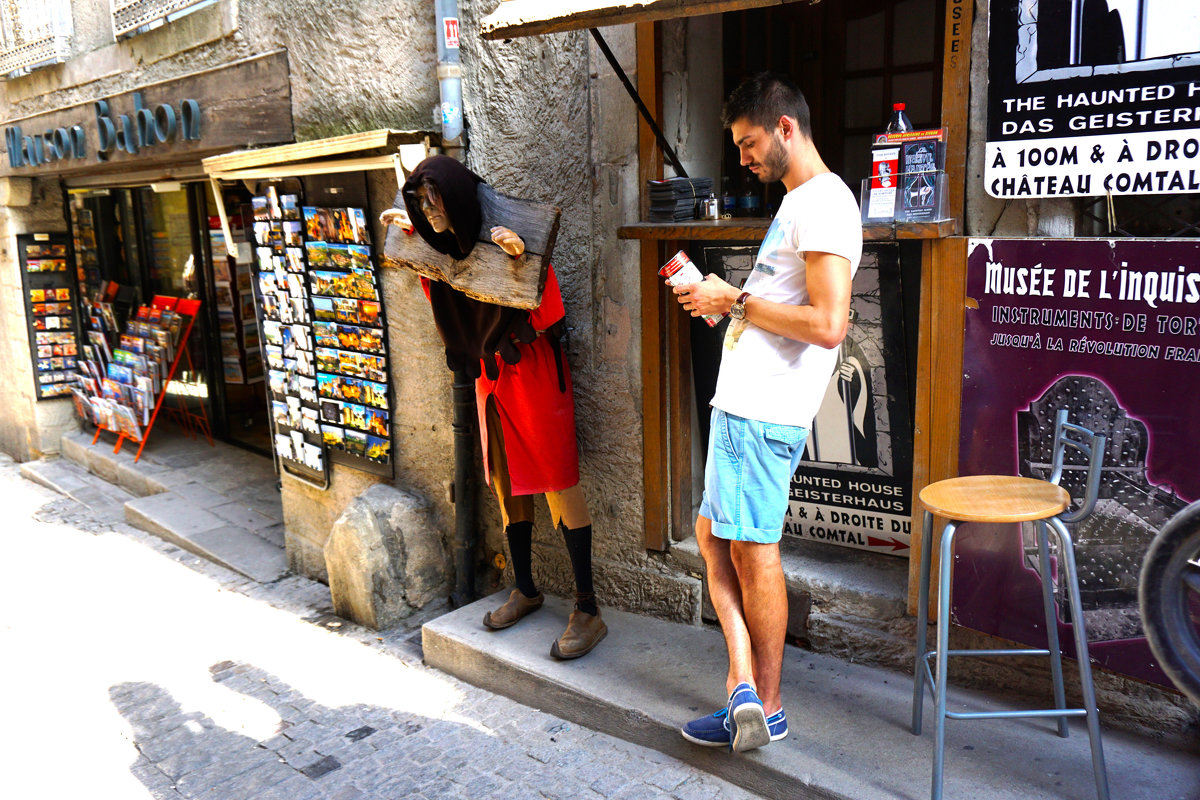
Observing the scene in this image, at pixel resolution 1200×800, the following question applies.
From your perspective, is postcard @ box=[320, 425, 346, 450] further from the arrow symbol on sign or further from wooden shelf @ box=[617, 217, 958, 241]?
the arrow symbol on sign

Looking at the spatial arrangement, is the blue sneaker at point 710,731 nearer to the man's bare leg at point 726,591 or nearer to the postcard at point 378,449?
the man's bare leg at point 726,591

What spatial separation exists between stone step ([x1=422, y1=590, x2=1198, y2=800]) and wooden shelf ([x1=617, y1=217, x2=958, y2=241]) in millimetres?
1524

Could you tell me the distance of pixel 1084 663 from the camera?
2490 millimetres

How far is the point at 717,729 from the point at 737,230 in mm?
1640

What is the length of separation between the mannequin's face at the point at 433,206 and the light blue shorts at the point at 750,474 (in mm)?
1436

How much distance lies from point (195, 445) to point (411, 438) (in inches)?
181

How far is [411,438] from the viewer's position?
497 centimetres

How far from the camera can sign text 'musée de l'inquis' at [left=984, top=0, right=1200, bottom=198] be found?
250 centimetres

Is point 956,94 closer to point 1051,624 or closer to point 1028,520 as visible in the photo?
point 1028,520

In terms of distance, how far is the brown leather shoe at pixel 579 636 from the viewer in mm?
3697

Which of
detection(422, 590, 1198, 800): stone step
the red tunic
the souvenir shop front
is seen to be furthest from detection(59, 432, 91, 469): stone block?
the red tunic

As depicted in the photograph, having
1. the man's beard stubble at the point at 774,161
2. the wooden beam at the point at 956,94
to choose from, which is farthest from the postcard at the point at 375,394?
the wooden beam at the point at 956,94

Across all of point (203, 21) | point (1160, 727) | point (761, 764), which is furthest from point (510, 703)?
point (203, 21)

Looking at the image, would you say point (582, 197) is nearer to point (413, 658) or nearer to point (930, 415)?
point (930, 415)
